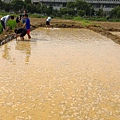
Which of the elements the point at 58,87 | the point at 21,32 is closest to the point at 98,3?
the point at 21,32

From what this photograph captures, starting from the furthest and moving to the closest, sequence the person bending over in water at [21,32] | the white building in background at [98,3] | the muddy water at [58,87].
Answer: the white building in background at [98,3], the person bending over in water at [21,32], the muddy water at [58,87]

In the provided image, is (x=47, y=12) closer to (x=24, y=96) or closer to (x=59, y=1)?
(x=59, y=1)

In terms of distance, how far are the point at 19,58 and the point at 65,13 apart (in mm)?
51907

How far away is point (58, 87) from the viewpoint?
521cm

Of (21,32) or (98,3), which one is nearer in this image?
(21,32)

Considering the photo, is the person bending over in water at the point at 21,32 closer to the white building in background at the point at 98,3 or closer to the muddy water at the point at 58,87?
the muddy water at the point at 58,87

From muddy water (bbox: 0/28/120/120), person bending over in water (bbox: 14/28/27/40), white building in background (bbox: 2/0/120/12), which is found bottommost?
muddy water (bbox: 0/28/120/120)

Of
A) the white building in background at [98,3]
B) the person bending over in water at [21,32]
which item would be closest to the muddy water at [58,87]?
the person bending over in water at [21,32]

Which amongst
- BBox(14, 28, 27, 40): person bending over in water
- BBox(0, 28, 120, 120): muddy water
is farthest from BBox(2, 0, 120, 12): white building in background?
BBox(0, 28, 120, 120): muddy water

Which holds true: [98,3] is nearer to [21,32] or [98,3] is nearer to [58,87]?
[21,32]

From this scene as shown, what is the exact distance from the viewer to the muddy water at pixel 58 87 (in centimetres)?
403

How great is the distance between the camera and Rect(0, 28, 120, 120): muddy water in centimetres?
403

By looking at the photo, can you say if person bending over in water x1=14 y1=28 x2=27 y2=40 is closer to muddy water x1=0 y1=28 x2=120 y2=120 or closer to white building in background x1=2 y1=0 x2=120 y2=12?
muddy water x1=0 y1=28 x2=120 y2=120

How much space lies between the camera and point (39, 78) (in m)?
5.71
